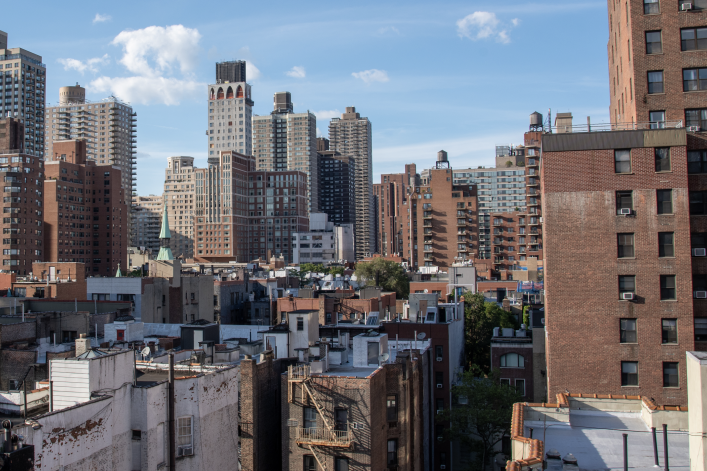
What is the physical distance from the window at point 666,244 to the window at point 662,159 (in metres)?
3.57

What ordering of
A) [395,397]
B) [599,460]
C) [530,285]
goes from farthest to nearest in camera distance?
[530,285], [395,397], [599,460]

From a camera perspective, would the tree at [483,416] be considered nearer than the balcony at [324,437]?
No

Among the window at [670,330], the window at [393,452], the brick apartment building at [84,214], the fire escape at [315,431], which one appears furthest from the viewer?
the brick apartment building at [84,214]

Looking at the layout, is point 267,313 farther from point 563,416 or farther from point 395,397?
point 563,416

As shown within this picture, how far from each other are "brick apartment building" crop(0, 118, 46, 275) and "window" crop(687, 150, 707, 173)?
507 feet

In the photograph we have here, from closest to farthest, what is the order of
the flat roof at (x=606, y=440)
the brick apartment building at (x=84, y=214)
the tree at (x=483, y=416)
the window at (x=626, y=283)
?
the flat roof at (x=606, y=440)
the window at (x=626, y=283)
the tree at (x=483, y=416)
the brick apartment building at (x=84, y=214)

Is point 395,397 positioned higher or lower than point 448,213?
lower

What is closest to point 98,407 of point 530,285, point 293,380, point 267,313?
point 293,380

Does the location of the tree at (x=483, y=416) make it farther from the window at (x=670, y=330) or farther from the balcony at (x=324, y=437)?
the balcony at (x=324, y=437)

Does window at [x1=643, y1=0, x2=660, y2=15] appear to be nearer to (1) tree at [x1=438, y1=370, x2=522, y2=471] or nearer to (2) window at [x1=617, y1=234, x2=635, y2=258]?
(2) window at [x1=617, y1=234, x2=635, y2=258]

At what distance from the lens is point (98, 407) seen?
80.9ft

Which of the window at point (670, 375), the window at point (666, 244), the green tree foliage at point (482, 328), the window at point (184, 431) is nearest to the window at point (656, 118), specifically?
the window at point (666, 244)

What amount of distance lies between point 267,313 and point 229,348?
5297 centimetres

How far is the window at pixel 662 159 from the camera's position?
35.4 meters
